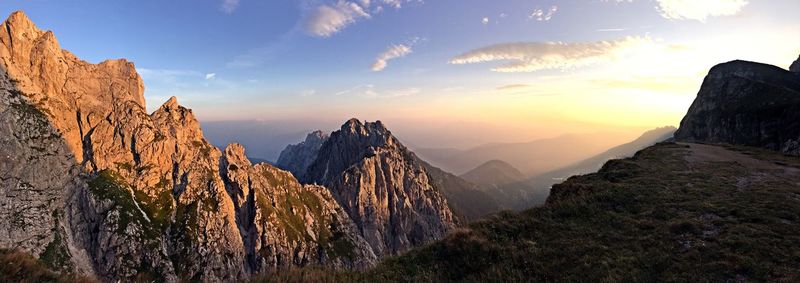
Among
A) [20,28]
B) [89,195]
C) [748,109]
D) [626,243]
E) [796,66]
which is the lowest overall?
[89,195]

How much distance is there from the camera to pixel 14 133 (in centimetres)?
15425

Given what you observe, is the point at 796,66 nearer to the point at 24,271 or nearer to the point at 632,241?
the point at 632,241

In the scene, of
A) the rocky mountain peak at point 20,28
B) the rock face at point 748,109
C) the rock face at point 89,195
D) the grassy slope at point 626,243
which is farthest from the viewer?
the rocky mountain peak at point 20,28

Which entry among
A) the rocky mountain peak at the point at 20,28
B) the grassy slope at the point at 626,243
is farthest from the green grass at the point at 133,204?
the grassy slope at the point at 626,243

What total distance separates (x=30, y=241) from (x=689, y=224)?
660 feet

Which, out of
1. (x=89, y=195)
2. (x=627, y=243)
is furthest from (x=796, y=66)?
(x=89, y=195)

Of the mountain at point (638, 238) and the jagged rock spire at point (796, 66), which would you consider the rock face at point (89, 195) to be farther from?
the jagged rock spire at point (796, 66)

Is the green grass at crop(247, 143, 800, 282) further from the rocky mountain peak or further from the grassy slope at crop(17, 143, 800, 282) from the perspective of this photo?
the rocky mountain peak

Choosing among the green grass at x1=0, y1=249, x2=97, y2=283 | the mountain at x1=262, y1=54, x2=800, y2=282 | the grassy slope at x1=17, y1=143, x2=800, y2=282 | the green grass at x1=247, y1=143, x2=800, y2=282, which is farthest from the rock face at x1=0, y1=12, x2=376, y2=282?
the green grass at x1=0, y1=249, x2=97, y2=283

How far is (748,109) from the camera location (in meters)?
104

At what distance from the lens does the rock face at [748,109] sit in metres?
83.8

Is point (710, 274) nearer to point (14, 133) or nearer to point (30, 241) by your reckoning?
point (30, 241)

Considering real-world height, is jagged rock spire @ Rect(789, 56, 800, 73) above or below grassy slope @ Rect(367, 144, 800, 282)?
above

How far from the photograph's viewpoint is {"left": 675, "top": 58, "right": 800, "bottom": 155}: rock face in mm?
83812
